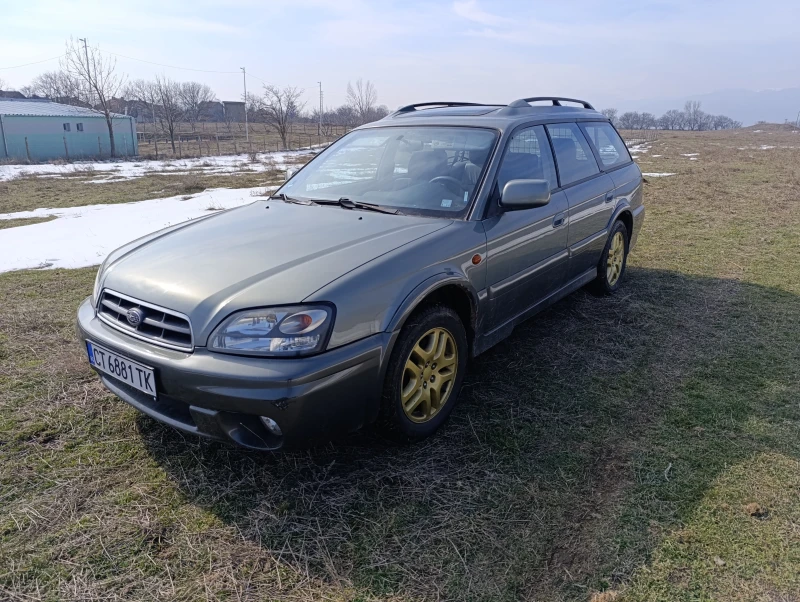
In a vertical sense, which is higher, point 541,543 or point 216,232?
point 216,232

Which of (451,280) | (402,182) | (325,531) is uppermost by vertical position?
(402,182)

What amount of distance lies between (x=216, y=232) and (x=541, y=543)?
2256 millimetres

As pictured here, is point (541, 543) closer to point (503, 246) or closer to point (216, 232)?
point (503, 246)

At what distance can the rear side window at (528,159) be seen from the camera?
344 centimetres

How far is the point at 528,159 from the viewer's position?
3.71m

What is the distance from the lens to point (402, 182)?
3.44 meters

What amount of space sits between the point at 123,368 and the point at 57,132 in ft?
134

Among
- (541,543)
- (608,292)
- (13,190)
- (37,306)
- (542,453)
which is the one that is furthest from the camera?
(13,190)

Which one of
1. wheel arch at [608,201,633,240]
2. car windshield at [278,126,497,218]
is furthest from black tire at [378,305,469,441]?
wheel arch at [608,201,633,240]

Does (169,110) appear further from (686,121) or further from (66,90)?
(686,121)

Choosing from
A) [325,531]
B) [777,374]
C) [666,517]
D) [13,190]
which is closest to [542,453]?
[666,517]

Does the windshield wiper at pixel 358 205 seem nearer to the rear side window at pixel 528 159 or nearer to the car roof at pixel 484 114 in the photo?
the rear side window at pixel 528 159

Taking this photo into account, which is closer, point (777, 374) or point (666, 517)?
point (666, 517)

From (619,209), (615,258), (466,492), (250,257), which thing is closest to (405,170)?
(250,257)
